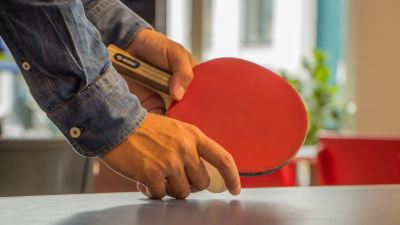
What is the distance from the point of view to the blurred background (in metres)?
2.12

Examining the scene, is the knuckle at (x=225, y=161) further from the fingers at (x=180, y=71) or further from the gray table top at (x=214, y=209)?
the fingers at (x=180, y=71)

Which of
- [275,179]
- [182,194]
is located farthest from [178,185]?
[275,179]

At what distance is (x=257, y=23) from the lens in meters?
7.57

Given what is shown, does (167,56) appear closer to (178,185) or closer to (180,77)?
(180,77)

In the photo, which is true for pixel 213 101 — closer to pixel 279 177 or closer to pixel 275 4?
pixel 279 177

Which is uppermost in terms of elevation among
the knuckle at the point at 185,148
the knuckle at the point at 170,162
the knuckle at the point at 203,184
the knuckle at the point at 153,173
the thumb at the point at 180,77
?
the thumb at the point at 180,77

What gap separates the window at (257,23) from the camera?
7418 millimetres

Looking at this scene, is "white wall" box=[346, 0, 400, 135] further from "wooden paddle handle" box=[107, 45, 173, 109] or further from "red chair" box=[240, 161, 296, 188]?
"wooden paddle handle" box=[107, 45, 173, 109]

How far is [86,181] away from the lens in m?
2.22

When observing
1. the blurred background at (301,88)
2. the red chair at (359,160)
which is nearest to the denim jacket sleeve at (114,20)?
the blurred background at (301,88)

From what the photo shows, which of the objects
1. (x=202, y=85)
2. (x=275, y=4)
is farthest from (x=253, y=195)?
(x=275, y=4)

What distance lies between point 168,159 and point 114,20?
42 cm

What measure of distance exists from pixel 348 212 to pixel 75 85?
370mm

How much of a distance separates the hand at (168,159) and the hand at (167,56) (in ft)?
0.48
